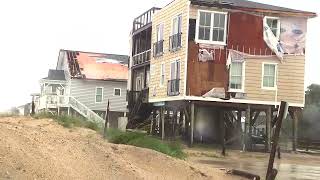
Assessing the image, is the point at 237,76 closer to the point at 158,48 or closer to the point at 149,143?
the point at 158,48

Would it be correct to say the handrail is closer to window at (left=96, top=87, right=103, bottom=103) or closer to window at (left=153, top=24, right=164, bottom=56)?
window at (left=96, top=87, right=103, bottom=103)

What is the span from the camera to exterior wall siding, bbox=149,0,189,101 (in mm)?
29812

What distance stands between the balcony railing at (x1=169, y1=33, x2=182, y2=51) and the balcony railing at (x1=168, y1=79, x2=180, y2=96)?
1.88 meters

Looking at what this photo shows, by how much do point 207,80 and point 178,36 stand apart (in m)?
3.21

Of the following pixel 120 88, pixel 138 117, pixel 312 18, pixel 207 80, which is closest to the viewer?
pixel 207 80

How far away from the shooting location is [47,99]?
47375 millimetres

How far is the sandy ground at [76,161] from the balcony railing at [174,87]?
59.6 ft

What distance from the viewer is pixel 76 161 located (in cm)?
975

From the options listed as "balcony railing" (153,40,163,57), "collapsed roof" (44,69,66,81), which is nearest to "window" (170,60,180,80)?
"balcony railing" (153,40,163,57)

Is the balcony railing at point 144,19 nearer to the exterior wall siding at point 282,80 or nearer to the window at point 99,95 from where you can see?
the window at point 99,95

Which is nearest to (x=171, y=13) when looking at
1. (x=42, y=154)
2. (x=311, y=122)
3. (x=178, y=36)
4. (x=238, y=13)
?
(x=178, y=36)

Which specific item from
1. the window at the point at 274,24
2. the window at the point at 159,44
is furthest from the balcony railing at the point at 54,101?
the window at the point at 274,24

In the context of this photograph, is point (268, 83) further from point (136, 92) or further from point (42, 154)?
point (42, 154)

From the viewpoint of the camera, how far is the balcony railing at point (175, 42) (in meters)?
30.8
